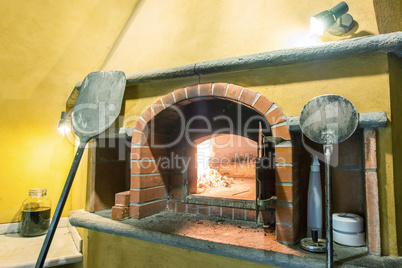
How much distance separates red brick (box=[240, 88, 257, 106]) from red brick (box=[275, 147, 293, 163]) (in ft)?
1.04

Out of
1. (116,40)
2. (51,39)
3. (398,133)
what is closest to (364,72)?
(398,133)

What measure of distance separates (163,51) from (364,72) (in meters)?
1.27

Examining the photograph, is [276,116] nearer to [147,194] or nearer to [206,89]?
[206,89]

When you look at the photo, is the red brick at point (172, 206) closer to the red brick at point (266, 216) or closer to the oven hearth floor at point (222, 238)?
the oven hearth floor at point (222, 238)

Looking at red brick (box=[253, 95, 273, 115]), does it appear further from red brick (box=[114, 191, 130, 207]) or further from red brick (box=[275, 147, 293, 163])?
A: red brick (box=[114, 191, 130, 207])

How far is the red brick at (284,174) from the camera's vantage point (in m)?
1.26

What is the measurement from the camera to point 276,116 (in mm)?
1321

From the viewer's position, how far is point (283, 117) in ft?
4.27

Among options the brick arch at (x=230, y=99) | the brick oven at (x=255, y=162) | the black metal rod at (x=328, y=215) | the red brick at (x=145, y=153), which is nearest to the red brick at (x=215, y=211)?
the brick oven at (x=255, y=162)

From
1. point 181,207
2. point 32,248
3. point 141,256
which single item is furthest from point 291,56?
point 32,248

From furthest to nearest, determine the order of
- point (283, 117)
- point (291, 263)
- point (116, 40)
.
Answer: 1. point (116, 40)
2. point (283, 117)
3. point (291, 263)

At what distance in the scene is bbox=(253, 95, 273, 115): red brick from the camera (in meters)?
1.35

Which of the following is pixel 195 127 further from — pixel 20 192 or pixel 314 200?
pixel 20 192

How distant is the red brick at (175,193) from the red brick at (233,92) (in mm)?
948
